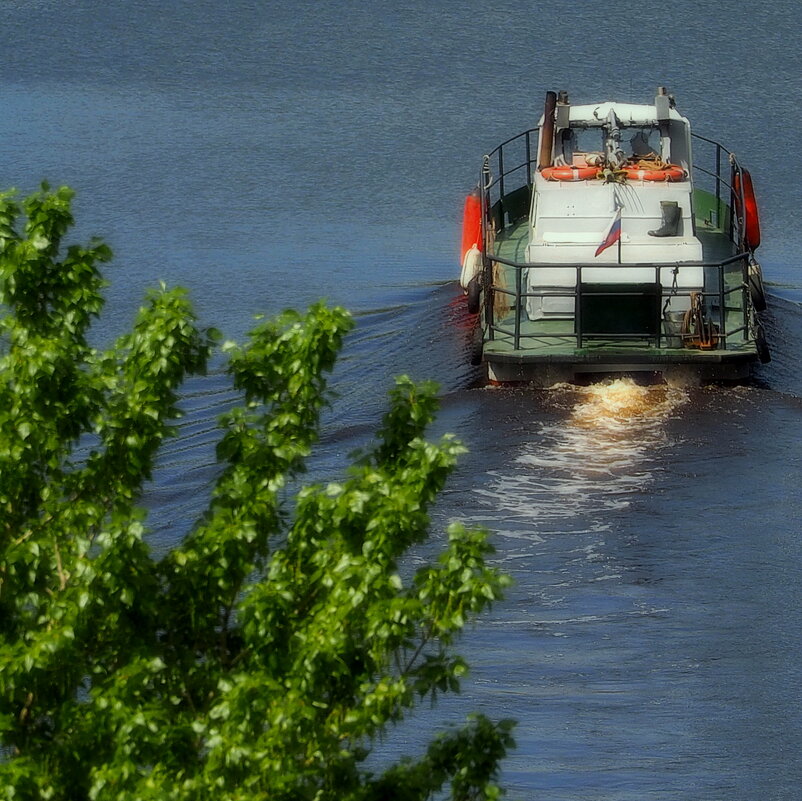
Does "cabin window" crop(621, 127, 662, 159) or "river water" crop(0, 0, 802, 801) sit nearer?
"river water" crop(0, 0, 802, 801)

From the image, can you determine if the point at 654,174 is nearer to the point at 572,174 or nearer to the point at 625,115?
the point at 572,174

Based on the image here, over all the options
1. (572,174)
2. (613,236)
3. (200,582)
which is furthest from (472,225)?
(200,582)

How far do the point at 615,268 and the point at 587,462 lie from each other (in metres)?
2.83

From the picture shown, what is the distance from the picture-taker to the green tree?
7.38 meters

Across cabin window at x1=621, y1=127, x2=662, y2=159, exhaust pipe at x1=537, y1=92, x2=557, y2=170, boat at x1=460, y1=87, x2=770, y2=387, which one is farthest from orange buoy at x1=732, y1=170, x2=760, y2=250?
exhaust pipe at x1=537, y1=92, x2=557, y2=170

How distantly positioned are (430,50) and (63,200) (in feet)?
97.8

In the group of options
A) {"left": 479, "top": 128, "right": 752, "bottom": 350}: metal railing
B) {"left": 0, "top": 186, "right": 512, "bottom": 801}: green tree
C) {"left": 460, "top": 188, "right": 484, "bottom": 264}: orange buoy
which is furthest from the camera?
{"left": 460, "top": 188, "right": 484, "bottom": 264}: orange buoy

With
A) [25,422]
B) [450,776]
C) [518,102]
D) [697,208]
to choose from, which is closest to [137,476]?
[25,422]

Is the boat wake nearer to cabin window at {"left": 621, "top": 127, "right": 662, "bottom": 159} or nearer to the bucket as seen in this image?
the bucket

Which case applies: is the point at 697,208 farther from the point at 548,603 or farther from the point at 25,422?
the point at 25,422

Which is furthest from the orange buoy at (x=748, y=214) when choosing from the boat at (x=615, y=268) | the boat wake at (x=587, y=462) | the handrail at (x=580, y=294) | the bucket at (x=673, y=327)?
the boat wake at (x=587, y=462)

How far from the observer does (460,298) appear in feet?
80.8

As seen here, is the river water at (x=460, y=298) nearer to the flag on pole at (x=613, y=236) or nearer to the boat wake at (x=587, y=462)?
the boat wake at (x=587, y=462)

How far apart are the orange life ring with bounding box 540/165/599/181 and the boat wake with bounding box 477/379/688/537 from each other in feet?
9.84
